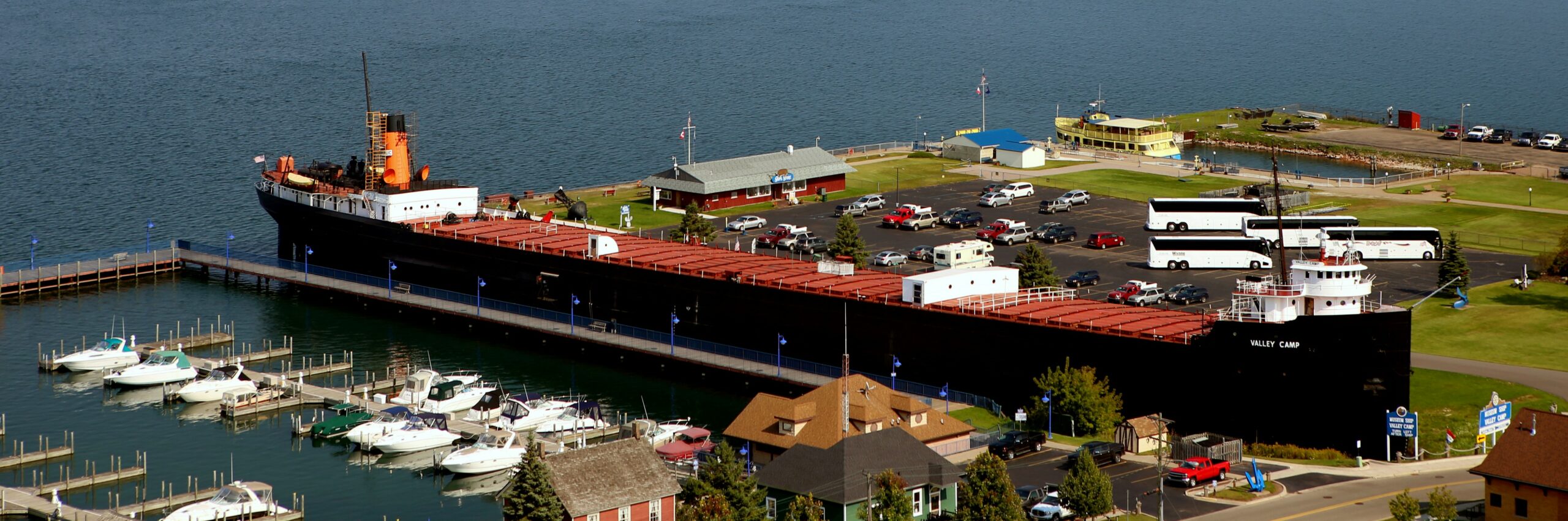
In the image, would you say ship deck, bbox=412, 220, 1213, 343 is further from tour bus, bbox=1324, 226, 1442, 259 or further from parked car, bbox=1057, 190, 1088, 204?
parked car, bbox=1057, 190, 1088, 204

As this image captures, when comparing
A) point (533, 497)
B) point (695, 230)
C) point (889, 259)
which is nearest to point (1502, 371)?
point (889, 259)

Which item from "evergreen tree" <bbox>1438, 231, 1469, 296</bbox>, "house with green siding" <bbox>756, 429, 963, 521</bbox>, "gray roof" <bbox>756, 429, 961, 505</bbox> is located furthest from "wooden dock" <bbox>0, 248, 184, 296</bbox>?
"evergreen tree" <bbox>1438, 231, 1469, 296</bbox>

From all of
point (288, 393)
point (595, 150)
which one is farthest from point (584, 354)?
point (595, 150)

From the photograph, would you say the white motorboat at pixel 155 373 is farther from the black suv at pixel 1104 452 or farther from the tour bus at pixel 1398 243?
the tour bus at pixel 1398 243

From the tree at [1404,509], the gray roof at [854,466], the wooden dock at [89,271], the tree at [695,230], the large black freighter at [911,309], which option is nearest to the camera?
the tree at [1404,509]

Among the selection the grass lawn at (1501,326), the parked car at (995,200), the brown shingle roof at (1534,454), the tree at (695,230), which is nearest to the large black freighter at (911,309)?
the grass lawn at (1501,326)

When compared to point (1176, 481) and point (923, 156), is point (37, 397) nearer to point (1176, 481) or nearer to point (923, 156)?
point (1176, 481)

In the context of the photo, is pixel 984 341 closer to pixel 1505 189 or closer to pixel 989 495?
pixel 989 495
